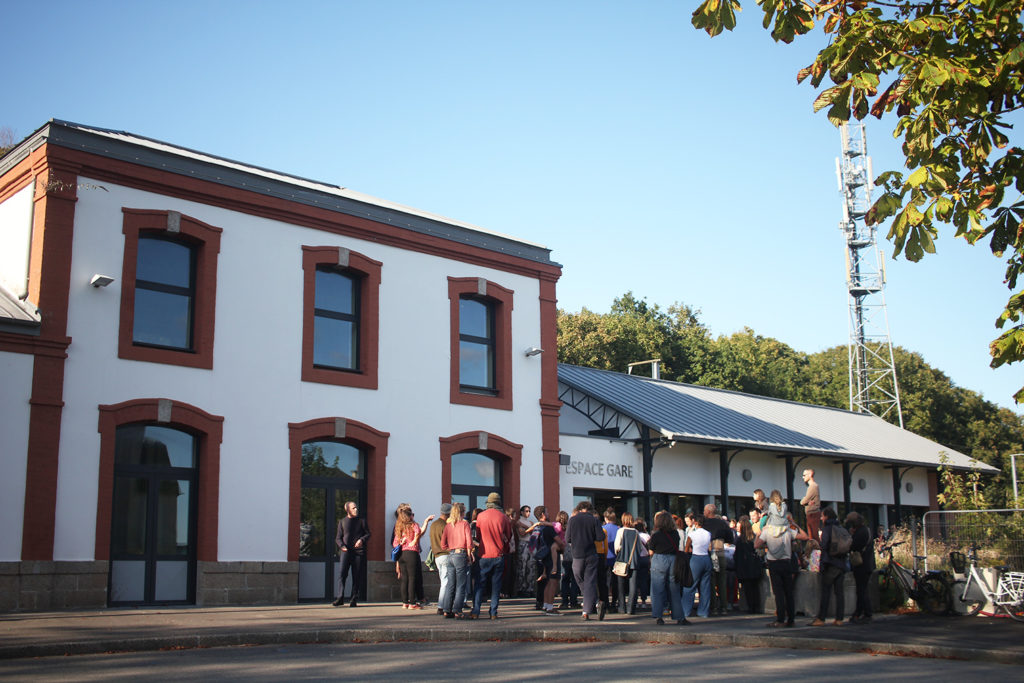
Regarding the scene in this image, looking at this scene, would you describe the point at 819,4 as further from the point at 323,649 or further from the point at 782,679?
the point at 323,649

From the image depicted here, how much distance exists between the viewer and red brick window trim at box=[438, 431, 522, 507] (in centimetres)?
1902

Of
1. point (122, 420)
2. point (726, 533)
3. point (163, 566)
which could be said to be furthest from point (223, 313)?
point (726, 533)

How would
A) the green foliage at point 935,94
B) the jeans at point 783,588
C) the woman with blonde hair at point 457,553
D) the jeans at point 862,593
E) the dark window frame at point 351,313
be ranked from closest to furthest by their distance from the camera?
the green foliage at point 935,94 → the jeans at point 783,588 → the woman with blonde hair at point 457,553 → the jeans at point 862,593 → the dark window frame at point 351,313

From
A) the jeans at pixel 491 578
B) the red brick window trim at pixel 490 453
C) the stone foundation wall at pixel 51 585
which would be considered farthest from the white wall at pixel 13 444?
the red brick window trim at pixel 490 453

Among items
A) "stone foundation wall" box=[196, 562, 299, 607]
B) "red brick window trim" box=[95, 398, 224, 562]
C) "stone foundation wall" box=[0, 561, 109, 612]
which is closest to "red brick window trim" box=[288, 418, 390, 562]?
"stone foundation wall" box=[196, 562, 299, 607]

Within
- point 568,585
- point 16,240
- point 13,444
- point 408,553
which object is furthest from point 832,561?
point 16,240

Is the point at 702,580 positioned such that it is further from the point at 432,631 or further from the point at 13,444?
the point at 13,444

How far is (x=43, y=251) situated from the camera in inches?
581

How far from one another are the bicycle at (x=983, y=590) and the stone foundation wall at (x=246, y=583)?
1066 cm

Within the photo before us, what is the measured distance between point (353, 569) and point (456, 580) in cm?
237

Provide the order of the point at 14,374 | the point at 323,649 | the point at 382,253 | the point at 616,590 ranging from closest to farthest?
the point at 323,649 → the point at 14,374 → the point at 616,590 → the point at 382,253

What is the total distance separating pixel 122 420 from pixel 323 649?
583 centimetres

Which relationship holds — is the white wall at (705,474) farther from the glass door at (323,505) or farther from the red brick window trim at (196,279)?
the red brick window trim at (196,279)

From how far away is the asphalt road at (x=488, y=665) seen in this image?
9.17 metres
